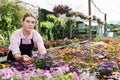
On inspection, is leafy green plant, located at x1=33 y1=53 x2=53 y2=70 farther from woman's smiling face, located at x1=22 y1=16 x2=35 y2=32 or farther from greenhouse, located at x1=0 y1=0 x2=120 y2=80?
woman's smiling face, located at x1=22 y1=16 x2=35 y2=32

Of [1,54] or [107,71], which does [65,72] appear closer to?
[107,71]

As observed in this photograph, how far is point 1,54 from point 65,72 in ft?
16.7

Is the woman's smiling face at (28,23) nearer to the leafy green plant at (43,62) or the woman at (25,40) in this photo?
the woman at (25,40)

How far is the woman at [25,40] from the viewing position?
474 centimetres

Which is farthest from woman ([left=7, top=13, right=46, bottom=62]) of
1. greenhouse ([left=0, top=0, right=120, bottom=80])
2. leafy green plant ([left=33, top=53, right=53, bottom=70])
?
leafy green plant ([left=33, top=53, right=53, bottom=70])

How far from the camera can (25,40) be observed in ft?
16.4

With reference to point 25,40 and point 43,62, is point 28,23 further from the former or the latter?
point 43,62

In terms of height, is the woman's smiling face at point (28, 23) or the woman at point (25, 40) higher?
the woman's smiling face at point (28, 23)

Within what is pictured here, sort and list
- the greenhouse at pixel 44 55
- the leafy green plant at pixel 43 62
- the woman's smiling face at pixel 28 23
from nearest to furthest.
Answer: the greenhouse at pixel 44 55 < the leafy green plant at pixel 43 62 < the woman's smiling face at pixel 28 23

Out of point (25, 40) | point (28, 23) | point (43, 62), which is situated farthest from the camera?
point (25, 40)

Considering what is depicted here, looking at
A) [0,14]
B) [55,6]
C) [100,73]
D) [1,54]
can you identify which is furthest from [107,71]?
[55,6]

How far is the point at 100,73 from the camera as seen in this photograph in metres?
4.39

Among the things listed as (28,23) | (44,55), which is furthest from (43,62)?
(28,23)

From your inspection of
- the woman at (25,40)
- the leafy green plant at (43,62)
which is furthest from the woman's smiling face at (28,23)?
the leafy green plant at (43,62)
